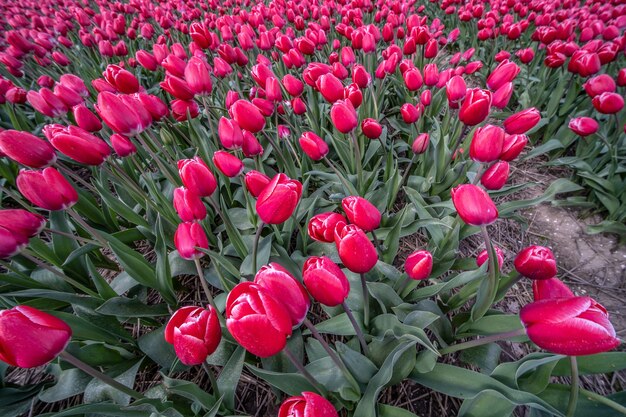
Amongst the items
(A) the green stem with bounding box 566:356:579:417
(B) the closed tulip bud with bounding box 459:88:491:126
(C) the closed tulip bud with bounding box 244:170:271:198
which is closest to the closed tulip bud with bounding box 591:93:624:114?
(B) the closed tulip bud with bounding box 459:88:491:126

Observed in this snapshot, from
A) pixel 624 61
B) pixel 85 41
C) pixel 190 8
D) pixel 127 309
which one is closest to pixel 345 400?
pixel 127 309

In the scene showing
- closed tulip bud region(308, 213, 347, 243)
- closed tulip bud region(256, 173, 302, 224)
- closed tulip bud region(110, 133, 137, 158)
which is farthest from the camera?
closed tulip bud region(110, 133, 137, 158)

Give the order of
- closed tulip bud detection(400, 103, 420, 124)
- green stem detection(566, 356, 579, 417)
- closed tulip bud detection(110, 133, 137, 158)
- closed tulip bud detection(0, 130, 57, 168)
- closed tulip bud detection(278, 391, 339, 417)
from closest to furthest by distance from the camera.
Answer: closed tulip bud detection(278, 391, 339, 417) < green stem detection(566, 356, 579, 417) < closed tulip bud detection(0, 130, 57, 168) < closed tulip bud detection(110, 133, 137, 158) < closed tulip bud detection(400, 103, 420, 124)

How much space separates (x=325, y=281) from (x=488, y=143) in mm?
822

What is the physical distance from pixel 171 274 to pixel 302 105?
119 centimetres

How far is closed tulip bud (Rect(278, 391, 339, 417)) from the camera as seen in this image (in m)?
0.60

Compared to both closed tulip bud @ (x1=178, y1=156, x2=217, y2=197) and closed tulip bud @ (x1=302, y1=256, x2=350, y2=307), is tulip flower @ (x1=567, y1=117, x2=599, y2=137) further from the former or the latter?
closed tulip bud @ (x1=178, y1=156, x2=217, y2=197)

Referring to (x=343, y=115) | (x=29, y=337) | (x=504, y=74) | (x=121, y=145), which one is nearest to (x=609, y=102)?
(x=504, y=74)

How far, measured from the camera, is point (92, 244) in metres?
1.35

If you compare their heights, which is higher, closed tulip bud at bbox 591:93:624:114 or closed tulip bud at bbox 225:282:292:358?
closed tulip bud at bbox 225:282:292:358

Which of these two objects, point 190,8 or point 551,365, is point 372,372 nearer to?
point 551,365

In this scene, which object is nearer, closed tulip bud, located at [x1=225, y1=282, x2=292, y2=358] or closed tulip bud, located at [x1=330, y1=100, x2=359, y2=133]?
closed tulip bud, located at [x1=225, y1=282, x2=292, y2=358]

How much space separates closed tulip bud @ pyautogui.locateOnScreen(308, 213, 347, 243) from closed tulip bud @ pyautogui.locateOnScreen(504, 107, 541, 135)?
3.09 feet

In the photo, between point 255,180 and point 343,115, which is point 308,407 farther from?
point 343,115
